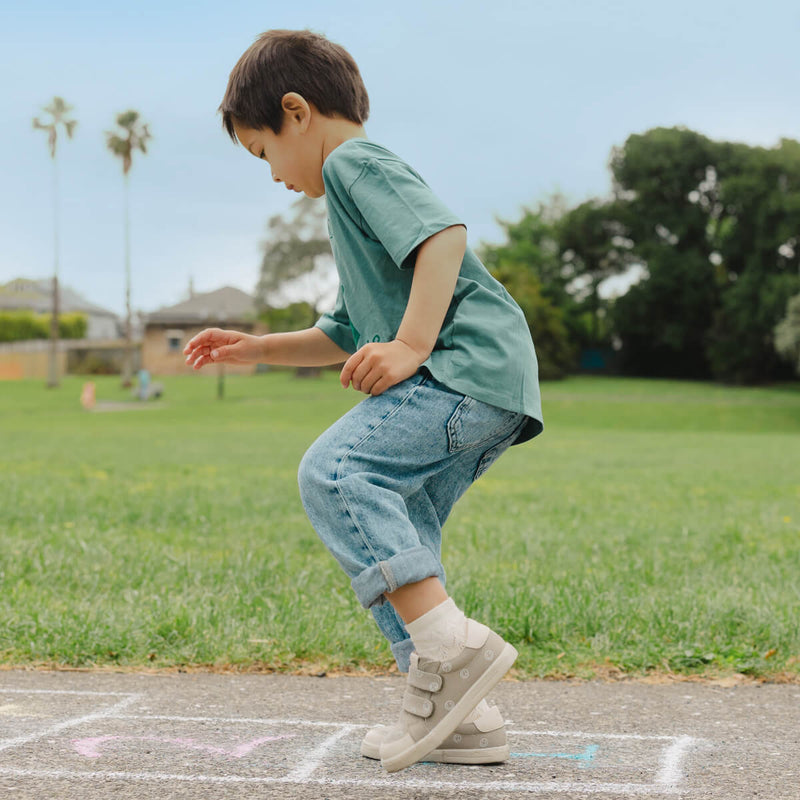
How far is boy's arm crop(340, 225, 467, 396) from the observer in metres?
2.26

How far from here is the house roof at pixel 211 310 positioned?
6300 centimetres

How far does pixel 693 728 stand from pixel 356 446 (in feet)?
4.28

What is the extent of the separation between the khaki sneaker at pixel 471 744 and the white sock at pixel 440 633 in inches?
10.0

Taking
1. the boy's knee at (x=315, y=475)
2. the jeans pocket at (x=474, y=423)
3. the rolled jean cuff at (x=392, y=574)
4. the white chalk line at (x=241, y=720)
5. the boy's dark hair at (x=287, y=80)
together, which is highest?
the boy's dark hair at (x=287, y=80)

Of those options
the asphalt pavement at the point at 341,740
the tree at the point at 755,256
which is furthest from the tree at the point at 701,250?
the asphalt pavement at the point at 341,740

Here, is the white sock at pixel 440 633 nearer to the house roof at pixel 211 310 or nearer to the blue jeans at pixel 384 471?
the blue jeans at pixel 384 471

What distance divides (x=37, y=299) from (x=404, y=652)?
84.8 meters

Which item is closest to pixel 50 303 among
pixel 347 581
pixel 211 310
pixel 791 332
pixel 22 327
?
pixel 211 310

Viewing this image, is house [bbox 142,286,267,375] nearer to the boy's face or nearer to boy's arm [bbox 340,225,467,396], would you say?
the boy's face

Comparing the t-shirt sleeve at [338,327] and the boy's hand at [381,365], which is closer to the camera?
the boy's hand at [381,365]

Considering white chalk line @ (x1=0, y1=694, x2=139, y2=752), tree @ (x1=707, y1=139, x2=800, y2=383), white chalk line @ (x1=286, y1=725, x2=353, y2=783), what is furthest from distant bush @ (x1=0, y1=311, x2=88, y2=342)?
white chalk line @ (x1=286, y1=725, x2=353, y2=783)

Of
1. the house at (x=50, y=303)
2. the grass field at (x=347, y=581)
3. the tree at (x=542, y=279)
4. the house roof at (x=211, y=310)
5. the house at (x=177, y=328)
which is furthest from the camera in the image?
the house at (x=50, y=303)

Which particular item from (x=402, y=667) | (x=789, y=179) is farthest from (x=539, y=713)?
(x=789, y=179)

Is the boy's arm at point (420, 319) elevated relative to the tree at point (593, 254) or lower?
lower
